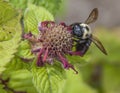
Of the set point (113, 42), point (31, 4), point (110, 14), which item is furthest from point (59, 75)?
point (110, 14)

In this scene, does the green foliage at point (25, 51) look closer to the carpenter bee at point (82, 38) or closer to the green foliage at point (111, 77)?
the carpenter bee at point (82, 38)

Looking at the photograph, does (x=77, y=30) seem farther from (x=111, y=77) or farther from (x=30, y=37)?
(x=111, y=77)

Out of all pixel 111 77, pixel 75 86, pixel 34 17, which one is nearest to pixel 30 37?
pixel 34 17

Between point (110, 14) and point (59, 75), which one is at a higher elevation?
point (59, 75)

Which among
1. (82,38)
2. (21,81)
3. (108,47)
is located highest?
(82,38)

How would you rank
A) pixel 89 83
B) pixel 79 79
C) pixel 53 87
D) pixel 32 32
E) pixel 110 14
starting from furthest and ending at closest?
pixel 110 14 < pixel 89 83 < pixel 79 79 < pixel 32 32 < pixel 53 87

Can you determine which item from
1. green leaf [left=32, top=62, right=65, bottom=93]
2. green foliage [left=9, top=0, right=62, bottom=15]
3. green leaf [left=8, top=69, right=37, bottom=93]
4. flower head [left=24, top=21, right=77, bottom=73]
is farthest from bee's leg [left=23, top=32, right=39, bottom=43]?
green leaf [left=8, top=69, right=37, bottom=93]

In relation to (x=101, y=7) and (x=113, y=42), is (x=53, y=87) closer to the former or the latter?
(x=113, y=42)

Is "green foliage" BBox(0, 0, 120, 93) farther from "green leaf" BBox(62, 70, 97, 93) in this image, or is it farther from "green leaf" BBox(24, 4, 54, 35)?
"green leaf" BBox(62, 70, 97, 93)

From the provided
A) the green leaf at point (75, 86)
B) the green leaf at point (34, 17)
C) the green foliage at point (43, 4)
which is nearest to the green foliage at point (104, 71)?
the green leaf at point (75, 86)
